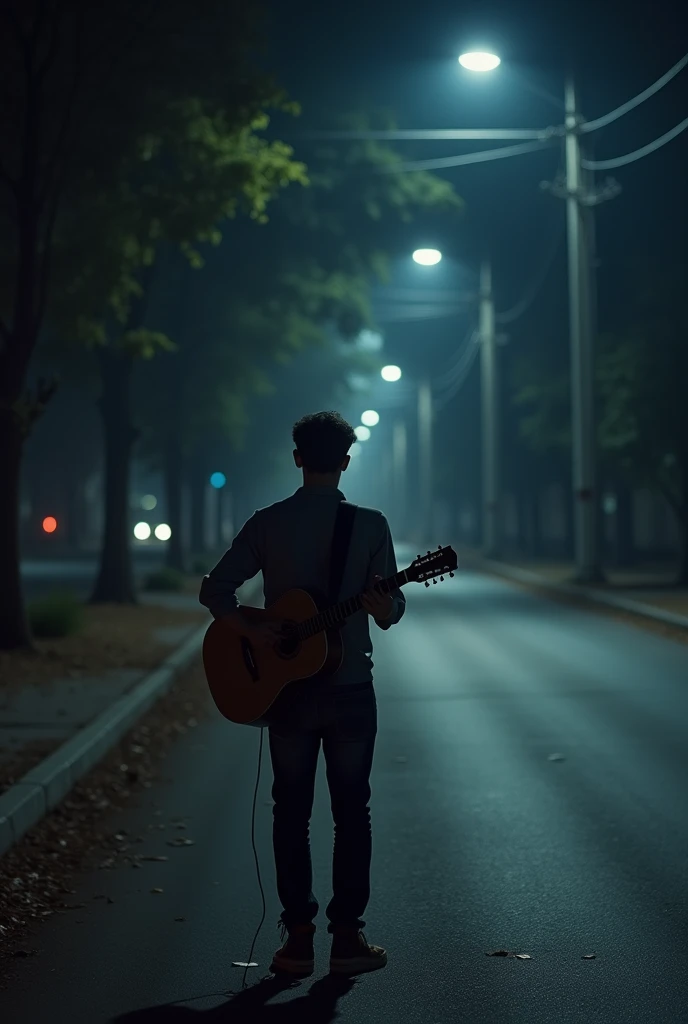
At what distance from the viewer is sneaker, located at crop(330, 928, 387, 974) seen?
5.22 meters

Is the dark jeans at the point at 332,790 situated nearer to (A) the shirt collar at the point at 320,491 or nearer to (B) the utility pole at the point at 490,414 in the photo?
(A) the shirt collar at the point at 320,491

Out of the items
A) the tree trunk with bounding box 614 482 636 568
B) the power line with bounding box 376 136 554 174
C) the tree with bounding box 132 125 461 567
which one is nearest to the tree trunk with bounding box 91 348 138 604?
the tree with bounding box 132 125 461 567

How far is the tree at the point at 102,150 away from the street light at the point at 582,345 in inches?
481

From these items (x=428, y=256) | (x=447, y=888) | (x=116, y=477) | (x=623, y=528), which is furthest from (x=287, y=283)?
(x=447, y=888)

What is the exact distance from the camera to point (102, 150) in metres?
17.2

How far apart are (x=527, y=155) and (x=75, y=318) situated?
67.1ft

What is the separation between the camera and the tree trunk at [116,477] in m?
25.6

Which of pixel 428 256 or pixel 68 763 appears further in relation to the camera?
pixel 428 256

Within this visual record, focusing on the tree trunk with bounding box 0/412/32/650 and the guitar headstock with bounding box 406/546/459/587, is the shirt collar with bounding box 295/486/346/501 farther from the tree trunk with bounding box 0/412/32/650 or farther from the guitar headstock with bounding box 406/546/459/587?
the tree trunk with bounding box 0/412/32/650

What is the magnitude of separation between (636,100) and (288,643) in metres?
21.7

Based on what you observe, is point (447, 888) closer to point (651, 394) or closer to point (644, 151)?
point (644, 151)

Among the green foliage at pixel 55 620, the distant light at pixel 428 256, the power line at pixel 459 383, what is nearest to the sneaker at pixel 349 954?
the green foliage at pixel 55 620

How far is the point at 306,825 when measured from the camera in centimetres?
532

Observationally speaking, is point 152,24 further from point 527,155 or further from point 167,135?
point 527,155
